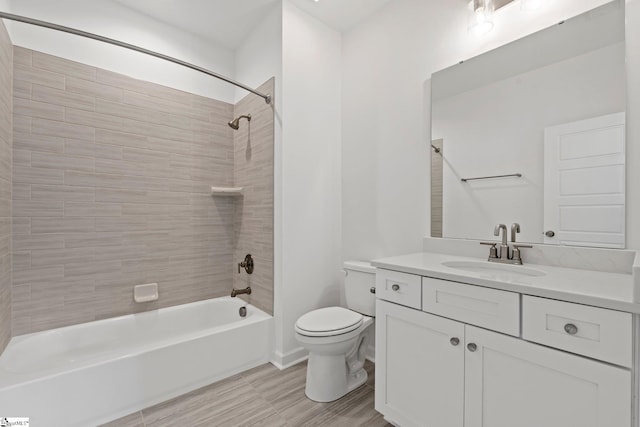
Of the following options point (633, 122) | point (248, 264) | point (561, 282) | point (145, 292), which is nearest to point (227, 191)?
point (248, 264)

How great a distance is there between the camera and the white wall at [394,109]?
183cm

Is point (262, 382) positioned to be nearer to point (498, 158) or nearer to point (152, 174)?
point (152, 174)

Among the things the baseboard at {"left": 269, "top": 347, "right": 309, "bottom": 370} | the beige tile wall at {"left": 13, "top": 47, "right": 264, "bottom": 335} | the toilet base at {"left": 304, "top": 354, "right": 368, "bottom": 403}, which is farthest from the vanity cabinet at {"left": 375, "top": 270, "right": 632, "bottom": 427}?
the beige tile wall at {"left": 13, "top": 47, "right": 264, "bottom": 335}

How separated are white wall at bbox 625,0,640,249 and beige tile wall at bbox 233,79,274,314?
203cm

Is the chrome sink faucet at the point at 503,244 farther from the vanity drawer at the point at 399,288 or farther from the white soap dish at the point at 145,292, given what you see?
the white soap dish at the point at 145,292

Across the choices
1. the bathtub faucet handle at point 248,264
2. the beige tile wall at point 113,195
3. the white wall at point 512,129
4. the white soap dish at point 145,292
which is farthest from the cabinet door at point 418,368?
the white soap dish at point 145,292

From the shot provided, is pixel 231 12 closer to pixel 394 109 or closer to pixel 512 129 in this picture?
pixel 394 109

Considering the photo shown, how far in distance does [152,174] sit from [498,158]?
2.53 metres

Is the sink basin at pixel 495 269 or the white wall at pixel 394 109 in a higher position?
the white wall at pixel 394 109

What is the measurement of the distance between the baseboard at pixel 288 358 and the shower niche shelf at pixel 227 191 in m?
1.41

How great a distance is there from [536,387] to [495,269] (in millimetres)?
595

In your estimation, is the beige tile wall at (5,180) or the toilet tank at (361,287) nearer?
the beige tile wall at (5,180)

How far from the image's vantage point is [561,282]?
1.07m

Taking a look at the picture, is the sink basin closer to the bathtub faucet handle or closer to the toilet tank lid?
the toilet tank lid
